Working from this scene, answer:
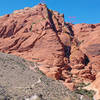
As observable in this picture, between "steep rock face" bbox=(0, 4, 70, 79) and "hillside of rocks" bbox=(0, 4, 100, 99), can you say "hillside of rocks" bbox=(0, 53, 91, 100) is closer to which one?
"hillside of rocks" bbox=(0, 4, 100, 99)

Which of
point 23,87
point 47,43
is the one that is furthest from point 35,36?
point 23,87

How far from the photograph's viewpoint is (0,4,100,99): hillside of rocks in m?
37.4

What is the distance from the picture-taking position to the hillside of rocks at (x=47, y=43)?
3738 centimetres

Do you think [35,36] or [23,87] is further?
[35,36]

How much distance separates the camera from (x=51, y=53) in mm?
38562

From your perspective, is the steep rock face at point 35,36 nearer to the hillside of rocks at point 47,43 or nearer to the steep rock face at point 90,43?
the hillside of rocks at point 47,43

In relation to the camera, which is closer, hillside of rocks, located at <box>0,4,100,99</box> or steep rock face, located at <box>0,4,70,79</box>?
hillside of rocks, located at <box>0,4,100,99</box>

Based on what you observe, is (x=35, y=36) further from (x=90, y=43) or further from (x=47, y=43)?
(x=90, y=43)

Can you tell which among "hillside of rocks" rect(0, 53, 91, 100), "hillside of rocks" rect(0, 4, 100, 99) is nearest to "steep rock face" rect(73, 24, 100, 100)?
"hillside of rocks" rect(0, 4, 100, 99)

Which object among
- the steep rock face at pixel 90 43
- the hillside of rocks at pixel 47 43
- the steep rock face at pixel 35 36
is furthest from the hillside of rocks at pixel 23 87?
the steep rock face at pixel 90 43

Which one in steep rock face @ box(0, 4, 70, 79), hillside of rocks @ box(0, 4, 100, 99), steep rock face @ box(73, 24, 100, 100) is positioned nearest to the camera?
hillside of rocks @ box(0, 4, 100, 99)

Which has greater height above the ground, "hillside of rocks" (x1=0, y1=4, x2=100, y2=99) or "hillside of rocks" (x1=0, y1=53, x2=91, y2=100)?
"hillside of rocks" (x1=0, y1=4, x2=100, y2=99)

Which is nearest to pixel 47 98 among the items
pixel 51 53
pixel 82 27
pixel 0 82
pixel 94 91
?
pixel 0 82

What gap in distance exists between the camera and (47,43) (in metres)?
40.1
